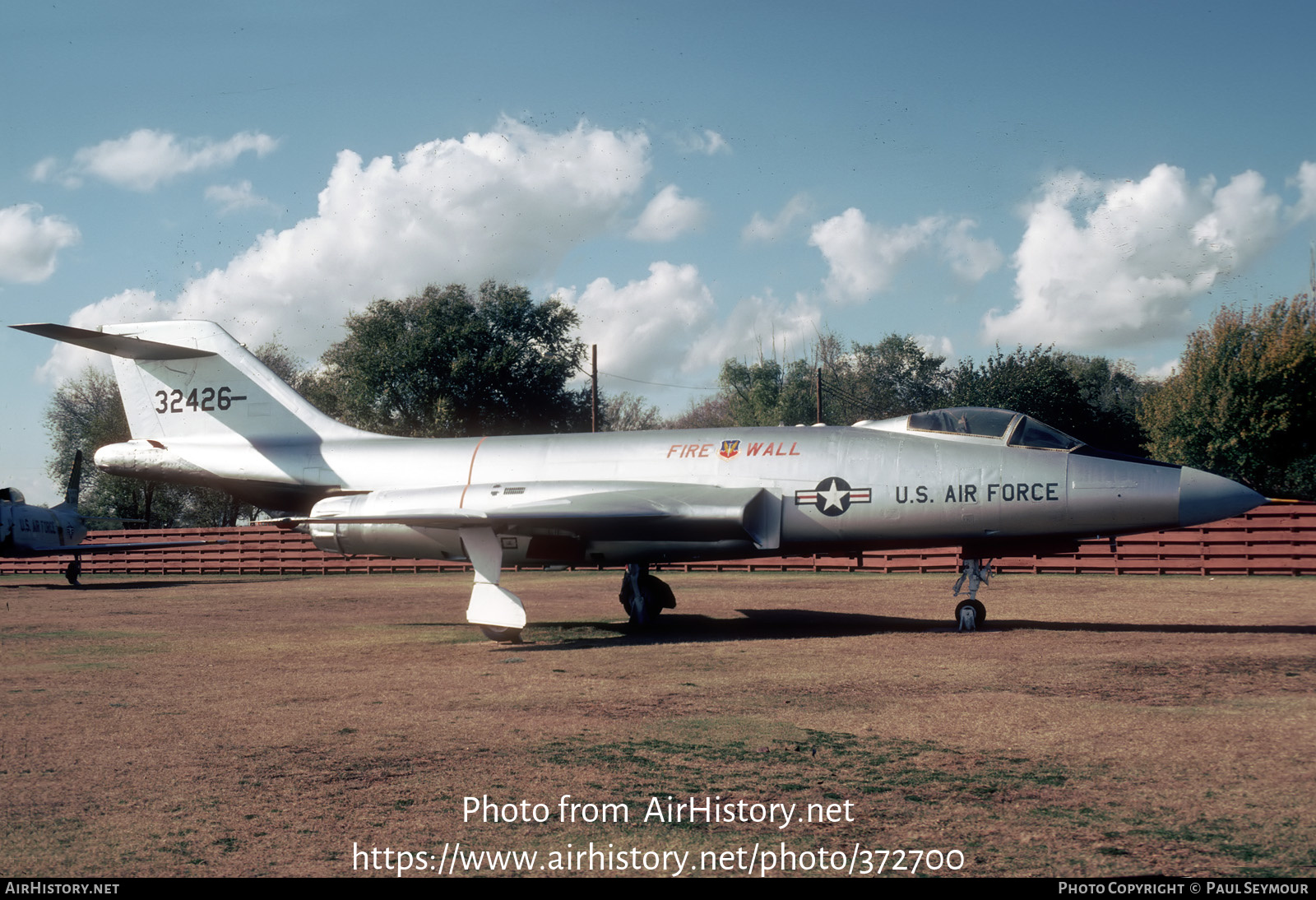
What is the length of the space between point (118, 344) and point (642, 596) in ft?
32.7

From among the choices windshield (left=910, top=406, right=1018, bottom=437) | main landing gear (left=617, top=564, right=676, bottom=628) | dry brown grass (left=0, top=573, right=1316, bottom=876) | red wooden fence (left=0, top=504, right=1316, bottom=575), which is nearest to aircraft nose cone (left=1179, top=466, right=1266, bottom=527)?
dry brown grass (left=0, top=573, right=1316, bottom=876)

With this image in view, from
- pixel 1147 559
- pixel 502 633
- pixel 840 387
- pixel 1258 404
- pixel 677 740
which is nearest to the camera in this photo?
pixel 677 740

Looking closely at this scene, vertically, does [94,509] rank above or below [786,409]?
below

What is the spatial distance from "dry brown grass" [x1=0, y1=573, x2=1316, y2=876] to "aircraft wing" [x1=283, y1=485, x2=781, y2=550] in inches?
62.3

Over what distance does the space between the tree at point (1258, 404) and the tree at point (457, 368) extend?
35287 millimetres

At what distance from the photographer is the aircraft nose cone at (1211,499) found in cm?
1199

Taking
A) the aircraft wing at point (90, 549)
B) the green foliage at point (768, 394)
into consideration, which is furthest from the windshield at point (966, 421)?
the green foliage at point (768, 394)

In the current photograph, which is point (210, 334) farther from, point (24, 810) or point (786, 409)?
point (786, 409)

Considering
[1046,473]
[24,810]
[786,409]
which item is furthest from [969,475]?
[786,409]

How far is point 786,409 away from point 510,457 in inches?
2910

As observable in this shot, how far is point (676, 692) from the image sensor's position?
356 inches

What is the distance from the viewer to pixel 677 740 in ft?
22.9

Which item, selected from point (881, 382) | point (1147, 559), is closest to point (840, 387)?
point (881, 382)

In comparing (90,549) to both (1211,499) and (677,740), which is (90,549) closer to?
(677,740)
